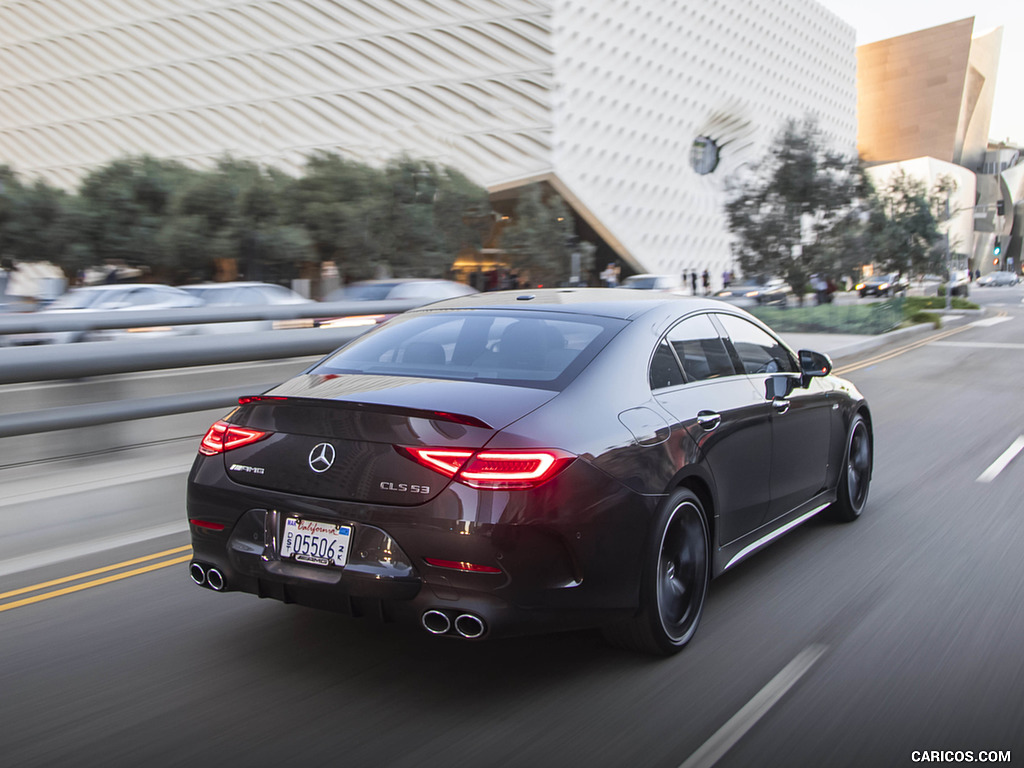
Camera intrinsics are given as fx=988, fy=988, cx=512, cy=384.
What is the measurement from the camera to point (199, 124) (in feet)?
218

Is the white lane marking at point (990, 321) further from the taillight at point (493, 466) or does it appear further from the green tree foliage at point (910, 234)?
the taillight at point (493, 466)

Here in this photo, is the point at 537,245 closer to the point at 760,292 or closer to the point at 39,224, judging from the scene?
the point at 760,292

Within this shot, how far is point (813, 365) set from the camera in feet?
18.9

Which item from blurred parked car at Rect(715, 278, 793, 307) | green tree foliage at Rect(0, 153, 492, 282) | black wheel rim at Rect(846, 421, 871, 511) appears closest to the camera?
black wheel rim at Rect(846, 421, 871, 511)

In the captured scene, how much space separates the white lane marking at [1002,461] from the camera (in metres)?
7.94

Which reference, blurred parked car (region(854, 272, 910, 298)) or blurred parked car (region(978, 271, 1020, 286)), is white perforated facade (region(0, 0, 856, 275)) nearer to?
blurred parked car (region(854, 272, 910, 298))

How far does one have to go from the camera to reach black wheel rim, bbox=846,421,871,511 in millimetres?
6316

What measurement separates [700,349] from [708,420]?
493 mm

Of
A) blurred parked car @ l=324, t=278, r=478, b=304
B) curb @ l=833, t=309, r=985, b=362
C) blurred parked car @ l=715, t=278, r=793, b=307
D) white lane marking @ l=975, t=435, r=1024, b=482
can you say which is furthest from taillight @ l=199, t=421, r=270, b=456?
blurred parked car @ l=715, t=278, r=793, b=307

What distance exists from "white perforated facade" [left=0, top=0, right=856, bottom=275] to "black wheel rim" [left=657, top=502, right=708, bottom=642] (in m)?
52.0

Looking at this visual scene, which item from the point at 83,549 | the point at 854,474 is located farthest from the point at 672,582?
the point at 83,549

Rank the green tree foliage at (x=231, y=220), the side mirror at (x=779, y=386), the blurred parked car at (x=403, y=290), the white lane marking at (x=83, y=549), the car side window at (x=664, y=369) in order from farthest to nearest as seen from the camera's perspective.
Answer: the green tree foliage at (x=231, y=220)
the blurred parked car at (x=403, y=290)
the white lane marking at (x=83, y=549)
the side mirror at (x=779, y=386)
the car side window at (x=664, y=369)

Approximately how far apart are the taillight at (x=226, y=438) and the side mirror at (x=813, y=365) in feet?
10.6

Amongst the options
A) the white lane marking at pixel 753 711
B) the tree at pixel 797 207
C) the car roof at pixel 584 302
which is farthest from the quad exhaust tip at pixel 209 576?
the tree at pixel 797 207
